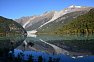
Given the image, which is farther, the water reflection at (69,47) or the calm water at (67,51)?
the water reflection at (69,47)

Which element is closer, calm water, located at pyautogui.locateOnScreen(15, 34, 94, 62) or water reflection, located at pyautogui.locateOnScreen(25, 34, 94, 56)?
calm water, located at pyautogui.locateOnScreen(15, 34, 94, 62)

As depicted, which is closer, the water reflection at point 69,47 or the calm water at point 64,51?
the calm water at point 64,51

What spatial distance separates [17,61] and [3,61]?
2.51 metres

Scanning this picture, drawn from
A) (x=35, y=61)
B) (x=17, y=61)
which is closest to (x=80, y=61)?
(x=35, y=61)

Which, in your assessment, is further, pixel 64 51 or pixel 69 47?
pixel 69 47

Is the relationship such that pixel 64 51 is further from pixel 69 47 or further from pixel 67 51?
pixel 69 47

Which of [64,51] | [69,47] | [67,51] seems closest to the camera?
[67,51]

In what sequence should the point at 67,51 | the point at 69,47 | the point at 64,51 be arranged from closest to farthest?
the point at 67,51, the point at 64,51, the point at 69,47

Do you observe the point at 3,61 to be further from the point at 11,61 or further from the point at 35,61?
the point at 35,61

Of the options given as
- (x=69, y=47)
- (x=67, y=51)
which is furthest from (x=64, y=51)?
(x=69, y=47)

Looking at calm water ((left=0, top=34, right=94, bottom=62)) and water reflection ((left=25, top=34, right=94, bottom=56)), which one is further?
water reflection ((left=25, top=34, right=94, bottom=56))

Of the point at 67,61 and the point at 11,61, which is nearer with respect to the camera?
the point at 11,61

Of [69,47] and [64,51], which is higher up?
[69,47]

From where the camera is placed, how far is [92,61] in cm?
4331
